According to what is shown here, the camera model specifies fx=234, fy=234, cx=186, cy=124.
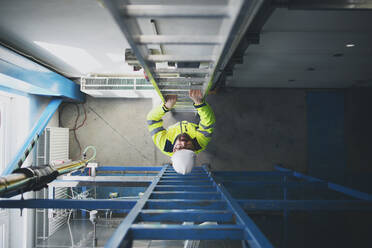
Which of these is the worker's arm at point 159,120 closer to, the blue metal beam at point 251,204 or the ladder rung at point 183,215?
the blue metal beam at point 251,204

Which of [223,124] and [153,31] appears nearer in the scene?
[153,31]

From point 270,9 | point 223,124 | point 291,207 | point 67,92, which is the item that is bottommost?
point 291,207

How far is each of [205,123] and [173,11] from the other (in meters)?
2.04

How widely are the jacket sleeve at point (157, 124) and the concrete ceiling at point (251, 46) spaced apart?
0.96 metres

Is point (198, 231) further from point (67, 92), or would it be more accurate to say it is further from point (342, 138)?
point (342, 138)

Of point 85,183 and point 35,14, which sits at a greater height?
point 35,14

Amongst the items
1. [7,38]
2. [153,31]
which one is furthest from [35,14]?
[153,31]

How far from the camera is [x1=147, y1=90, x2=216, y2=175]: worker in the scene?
2602 mm

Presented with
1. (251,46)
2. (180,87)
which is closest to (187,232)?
(180,87)

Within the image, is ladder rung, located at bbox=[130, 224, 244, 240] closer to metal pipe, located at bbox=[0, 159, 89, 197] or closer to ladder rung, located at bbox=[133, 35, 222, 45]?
ladder rung, located at bbox=[133, 35, 222, 45]

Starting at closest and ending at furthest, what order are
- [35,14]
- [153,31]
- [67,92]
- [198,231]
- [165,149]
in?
[198,231] < [35,14] < [153,31] < [165,149] < [67,92]

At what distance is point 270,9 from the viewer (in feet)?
6.36

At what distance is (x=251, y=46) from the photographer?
9.73 ft

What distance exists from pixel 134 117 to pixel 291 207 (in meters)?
3.90
